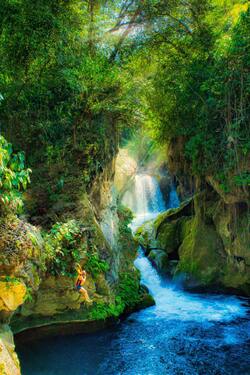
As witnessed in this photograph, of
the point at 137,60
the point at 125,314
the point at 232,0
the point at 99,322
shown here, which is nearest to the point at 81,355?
the point at 99,322

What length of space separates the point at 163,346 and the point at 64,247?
366 centimetres

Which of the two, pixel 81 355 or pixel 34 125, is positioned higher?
pixel 34 125

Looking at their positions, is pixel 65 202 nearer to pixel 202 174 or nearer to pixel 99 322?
pixel 99 322

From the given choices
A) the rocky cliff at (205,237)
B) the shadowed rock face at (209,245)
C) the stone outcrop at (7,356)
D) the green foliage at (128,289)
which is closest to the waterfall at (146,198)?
the rocky cliff at (205,237)

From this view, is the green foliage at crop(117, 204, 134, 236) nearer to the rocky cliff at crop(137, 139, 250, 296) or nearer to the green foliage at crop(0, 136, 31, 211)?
the rocky cliff at crop(137, 139, 250, 296)

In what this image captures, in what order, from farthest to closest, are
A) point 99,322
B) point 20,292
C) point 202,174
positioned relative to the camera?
point 202,174 → point 99,322 → point 20,292

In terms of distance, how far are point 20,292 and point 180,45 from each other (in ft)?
36.4

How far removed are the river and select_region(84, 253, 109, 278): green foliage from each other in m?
1.71

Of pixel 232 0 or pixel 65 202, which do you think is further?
pixel 232 0

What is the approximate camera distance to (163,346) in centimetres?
871

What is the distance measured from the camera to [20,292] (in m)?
6.01

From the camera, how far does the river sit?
25.0 feet

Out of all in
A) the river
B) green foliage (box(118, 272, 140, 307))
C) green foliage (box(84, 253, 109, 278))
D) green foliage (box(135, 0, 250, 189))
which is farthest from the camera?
green foliage (box(118, 272, 140, 307))

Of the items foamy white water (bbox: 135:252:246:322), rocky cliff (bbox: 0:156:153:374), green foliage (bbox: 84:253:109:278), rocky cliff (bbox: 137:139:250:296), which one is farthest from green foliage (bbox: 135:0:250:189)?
green foliage (bbox: 84:253:109:278)
